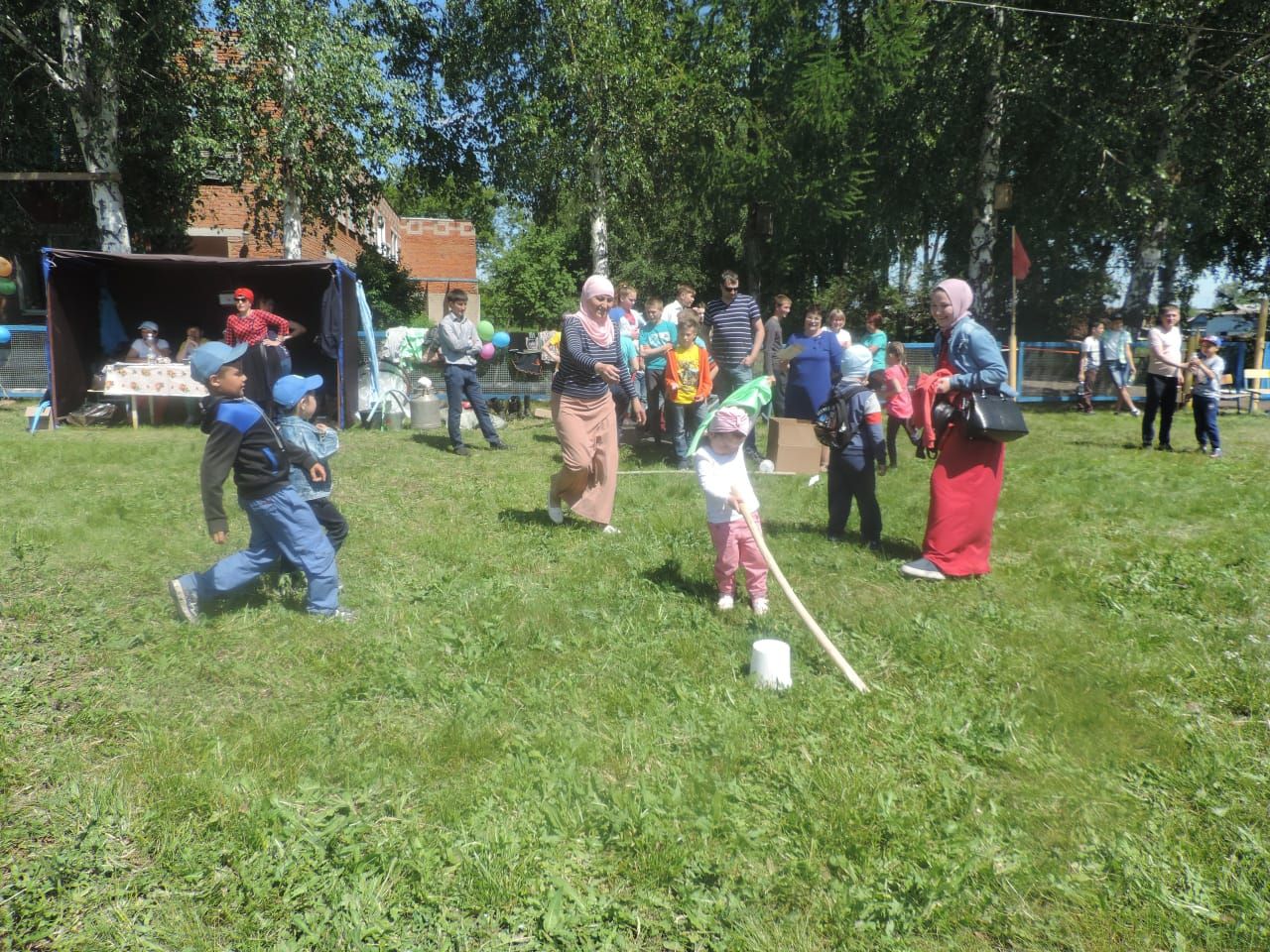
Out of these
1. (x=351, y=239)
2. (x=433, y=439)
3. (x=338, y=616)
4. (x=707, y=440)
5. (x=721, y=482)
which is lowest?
(x=338, y=616)

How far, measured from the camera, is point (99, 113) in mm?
15898

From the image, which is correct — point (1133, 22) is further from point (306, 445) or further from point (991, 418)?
point (306, 445)

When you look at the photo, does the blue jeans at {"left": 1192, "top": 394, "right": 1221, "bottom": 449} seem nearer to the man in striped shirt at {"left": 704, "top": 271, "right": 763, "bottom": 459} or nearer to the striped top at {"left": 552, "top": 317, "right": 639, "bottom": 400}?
the man in striped shirt at {"left": 704, "top": 271, "right": 763, "bottom": 459}

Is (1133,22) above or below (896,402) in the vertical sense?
above

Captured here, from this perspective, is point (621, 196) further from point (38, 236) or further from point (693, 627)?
point (693, 627)

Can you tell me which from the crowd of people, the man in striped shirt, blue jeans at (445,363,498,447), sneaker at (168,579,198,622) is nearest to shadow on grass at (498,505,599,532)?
the crowd of people

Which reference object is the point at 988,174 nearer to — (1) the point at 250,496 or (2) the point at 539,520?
(2) the point at 539,520

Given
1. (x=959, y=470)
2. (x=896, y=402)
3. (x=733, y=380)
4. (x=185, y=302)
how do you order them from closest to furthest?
(x=959, y=470) < (x=896, y=402) < (x=733, y=380) < (x=185, y=302)

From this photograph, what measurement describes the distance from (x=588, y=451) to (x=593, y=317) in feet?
3.40

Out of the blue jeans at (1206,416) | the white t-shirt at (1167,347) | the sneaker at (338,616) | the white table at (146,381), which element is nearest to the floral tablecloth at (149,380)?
the white table at (146,381)

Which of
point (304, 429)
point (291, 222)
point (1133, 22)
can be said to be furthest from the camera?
point (291, 222)

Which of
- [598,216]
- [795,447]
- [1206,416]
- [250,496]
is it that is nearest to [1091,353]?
[1206,416]

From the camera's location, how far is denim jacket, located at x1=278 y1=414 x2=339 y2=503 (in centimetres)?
514

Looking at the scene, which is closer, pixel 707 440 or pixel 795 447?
pixel 707 440
